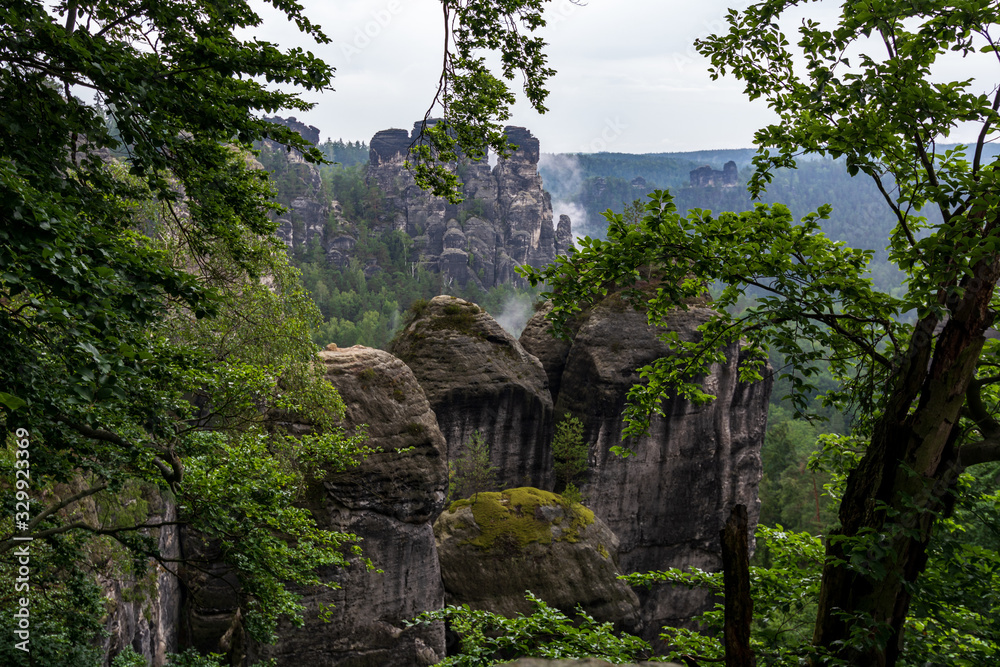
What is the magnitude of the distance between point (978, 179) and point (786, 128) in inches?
88.1

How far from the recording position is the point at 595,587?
23.3 metres

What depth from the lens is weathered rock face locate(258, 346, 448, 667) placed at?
1920cm

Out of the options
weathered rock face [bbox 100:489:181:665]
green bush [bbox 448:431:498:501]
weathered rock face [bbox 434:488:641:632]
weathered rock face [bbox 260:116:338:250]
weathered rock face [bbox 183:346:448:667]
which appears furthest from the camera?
weathered rock face [bbox 260:116:338:250]

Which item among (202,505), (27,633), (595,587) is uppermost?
(202,505)

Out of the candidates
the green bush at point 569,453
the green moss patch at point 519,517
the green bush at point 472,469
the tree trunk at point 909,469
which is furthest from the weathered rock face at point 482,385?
the tree trunk at point 909,469

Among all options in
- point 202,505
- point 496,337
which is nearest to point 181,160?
point 202,505

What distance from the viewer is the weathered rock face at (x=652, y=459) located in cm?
3278

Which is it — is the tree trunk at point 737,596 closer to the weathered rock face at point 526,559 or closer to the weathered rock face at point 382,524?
the weathered rock face at point 382,524

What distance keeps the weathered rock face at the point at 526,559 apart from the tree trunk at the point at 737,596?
17.9 m

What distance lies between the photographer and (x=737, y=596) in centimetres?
531

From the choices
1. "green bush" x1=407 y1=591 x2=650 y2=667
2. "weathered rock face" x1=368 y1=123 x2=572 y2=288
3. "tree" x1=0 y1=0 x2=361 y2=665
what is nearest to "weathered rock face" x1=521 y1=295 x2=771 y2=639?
"tree" x1=0 y1=0 x2=361 y2=665

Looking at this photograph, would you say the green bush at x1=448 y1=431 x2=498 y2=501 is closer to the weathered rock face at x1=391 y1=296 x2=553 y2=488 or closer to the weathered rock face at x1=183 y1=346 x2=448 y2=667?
the weathered rock face at x1=391 y1=296 x2=553 y2=488

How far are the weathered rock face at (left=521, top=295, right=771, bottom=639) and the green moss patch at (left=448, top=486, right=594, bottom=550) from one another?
25.9 ft

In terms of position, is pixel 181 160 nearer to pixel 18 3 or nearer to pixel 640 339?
pixel 18 3
